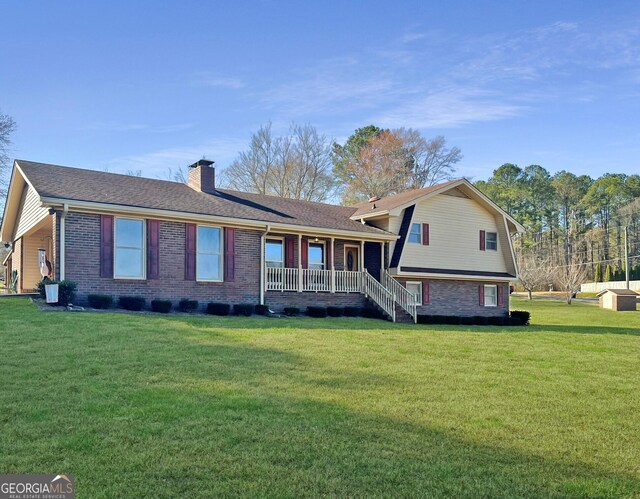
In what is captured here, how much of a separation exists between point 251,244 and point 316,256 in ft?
11.3

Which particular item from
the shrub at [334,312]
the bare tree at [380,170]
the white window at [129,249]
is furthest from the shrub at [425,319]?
the bare tree at [380,170]

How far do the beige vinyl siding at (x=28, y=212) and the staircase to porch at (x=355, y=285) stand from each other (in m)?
A: 7.02

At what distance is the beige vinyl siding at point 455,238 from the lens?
22.3 metres

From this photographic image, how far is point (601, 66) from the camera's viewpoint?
18641 mm

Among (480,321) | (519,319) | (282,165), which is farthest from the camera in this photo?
(282,165)

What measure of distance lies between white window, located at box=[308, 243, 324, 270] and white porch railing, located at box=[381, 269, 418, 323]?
2448mm

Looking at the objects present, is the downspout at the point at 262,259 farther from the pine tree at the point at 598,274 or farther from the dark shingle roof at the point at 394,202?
the pine tree at the point at 598,274

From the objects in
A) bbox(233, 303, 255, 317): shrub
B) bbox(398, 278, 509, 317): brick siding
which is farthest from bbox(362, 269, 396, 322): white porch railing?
bbox(233, 303, 255, 317): shrub

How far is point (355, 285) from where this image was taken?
20.5m

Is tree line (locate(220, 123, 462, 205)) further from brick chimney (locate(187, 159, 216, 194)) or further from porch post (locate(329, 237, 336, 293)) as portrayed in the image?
porch post (locate(329, 237, 336, 293))

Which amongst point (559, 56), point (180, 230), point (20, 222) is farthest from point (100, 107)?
point (559, 56)

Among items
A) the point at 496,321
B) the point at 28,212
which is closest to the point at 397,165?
the point at 496,321

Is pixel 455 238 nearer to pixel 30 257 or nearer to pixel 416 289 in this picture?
pixel 416 289

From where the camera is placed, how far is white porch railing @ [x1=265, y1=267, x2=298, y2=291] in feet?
60.8
